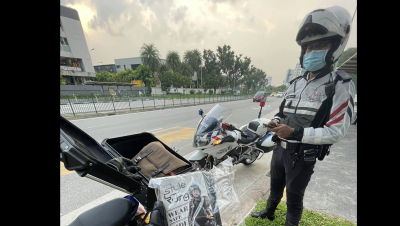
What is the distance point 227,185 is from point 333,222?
147cm

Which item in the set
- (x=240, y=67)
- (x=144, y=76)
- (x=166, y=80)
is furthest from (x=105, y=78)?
(x=240, y=67)

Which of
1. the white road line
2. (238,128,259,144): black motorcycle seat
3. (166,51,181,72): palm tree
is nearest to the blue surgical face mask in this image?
(238,128,259,144): black motorcycle seat

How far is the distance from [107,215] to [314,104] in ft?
5.53

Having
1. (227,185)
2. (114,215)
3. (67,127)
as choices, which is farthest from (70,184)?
(227,185)

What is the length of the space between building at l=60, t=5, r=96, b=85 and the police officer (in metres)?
36.7

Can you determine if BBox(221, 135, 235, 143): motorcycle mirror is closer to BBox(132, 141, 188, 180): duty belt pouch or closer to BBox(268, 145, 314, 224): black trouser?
BBox(268, 145, 314, 224): black trouser

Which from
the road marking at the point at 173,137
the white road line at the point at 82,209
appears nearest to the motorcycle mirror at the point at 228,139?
the white road line at the point at 82,209

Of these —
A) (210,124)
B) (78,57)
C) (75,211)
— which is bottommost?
(75,211)

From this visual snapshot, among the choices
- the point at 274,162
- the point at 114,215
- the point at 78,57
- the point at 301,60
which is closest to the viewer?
the point at 114,215

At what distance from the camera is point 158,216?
0.89 m

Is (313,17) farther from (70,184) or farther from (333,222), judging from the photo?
(70,184)

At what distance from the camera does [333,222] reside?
66.8 inches

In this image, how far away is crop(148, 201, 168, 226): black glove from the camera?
864mm

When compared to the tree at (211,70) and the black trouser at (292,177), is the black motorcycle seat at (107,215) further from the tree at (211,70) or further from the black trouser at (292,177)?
the tree at (211,70)
